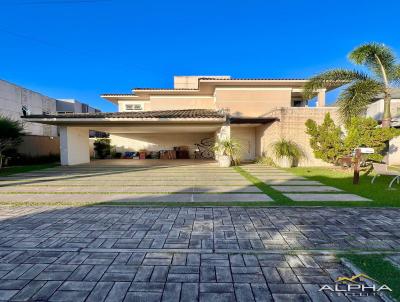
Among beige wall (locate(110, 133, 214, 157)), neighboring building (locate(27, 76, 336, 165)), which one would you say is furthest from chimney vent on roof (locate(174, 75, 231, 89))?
beige wall (locate(110, 133, 214, 157))

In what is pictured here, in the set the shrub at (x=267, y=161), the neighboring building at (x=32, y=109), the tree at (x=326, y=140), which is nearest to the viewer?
the tree at (x=326, y=140)

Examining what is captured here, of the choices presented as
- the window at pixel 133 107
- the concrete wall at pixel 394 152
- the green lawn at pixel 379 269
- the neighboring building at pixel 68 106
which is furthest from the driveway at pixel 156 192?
the neighboring building at pixel 68 106

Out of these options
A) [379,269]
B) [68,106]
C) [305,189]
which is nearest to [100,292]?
[379,269]

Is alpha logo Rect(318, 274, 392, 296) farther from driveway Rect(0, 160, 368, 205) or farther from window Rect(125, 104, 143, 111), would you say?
window Rect(125, 104, 143, 111)

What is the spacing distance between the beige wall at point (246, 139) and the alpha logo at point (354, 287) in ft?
50.6

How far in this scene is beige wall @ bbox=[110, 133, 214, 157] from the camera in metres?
20.3

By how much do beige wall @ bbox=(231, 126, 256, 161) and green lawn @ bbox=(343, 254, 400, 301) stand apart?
14.9m

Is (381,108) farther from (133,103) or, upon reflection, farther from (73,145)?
(73,145)

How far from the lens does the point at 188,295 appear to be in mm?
2234

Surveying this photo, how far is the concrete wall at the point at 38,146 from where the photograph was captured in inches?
595

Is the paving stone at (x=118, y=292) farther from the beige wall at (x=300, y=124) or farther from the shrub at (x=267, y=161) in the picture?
the beige wall at (x=300, y=124)

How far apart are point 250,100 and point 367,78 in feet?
26.7

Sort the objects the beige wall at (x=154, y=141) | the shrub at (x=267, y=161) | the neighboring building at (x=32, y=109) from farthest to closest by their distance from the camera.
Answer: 1. the beige wall at (x=154, y=141)
2. the neighboring building at (x=32, y=109)
3. the shrub at (x=267, y=161)

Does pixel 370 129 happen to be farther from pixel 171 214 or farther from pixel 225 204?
pixel 171 214
